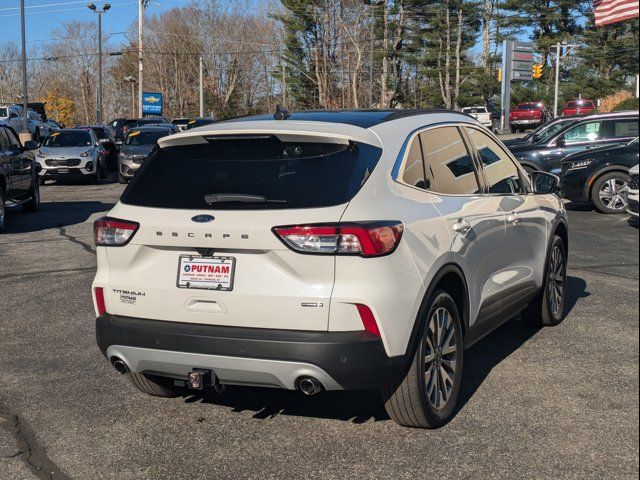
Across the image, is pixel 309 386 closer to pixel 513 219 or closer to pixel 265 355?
pixel 265 355

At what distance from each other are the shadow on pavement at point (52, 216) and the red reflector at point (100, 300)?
9.35 meters

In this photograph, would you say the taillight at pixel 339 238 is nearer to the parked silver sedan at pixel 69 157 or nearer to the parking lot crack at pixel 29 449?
the parking lot crack at pixel 29 449

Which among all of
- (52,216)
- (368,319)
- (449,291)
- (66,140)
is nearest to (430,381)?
(449,291)

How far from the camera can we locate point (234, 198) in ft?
12.7

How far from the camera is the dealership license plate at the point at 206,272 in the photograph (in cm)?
381

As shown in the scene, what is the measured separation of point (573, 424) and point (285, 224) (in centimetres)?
198

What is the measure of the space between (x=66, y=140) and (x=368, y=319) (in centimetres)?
2203

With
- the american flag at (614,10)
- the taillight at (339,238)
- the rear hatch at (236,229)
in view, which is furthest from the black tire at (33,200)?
Answer: the american flag at (614,10)

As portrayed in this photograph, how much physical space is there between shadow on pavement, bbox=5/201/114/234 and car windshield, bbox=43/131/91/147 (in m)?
6.30

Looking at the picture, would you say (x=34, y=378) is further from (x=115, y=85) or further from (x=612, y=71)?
(x=115, y=85)

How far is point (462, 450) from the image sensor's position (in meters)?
4.00

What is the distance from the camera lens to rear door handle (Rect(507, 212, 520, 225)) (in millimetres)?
5243

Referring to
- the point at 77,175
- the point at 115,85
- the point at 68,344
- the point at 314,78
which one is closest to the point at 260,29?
the point at 314,78

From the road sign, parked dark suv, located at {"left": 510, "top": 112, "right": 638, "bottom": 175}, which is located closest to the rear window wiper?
parked dark suv, located at {"left": 510, "top": 112, "right": 638, "bottom": 175}
